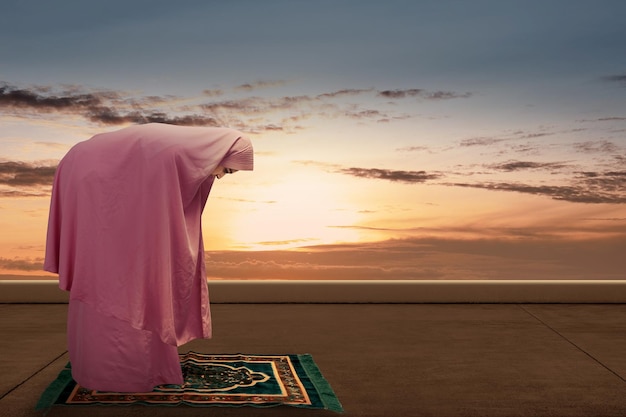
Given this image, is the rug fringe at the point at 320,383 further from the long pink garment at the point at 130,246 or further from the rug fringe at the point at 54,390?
the rug fringe at the point at 54,390

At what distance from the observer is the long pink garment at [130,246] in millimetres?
3545

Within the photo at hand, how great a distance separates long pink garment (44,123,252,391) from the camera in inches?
140

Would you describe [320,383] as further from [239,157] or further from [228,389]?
[239,157]

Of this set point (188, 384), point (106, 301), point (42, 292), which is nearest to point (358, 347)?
point (188, 384)

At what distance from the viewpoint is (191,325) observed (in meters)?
3.86

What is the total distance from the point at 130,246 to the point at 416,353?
2252mm

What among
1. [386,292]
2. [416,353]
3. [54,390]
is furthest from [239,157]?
[386,292]

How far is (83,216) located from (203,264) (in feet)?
2.20

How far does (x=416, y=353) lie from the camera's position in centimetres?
505

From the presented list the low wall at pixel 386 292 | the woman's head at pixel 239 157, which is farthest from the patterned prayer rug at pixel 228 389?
the low wall at pixel 386 292

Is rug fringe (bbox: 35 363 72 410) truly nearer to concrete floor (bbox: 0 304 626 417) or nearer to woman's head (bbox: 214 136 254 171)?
concrete floor (bbox: 0 304 626 417)

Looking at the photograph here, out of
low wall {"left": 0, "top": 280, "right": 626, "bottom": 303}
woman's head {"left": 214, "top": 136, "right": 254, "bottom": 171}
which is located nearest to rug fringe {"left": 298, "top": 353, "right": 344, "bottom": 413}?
woman's head {"left": 214, "top": 136, "right": 254, "bottom": 171}

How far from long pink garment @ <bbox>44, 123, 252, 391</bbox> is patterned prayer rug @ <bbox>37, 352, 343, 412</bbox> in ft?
0.29

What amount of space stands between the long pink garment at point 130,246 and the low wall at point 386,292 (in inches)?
164
